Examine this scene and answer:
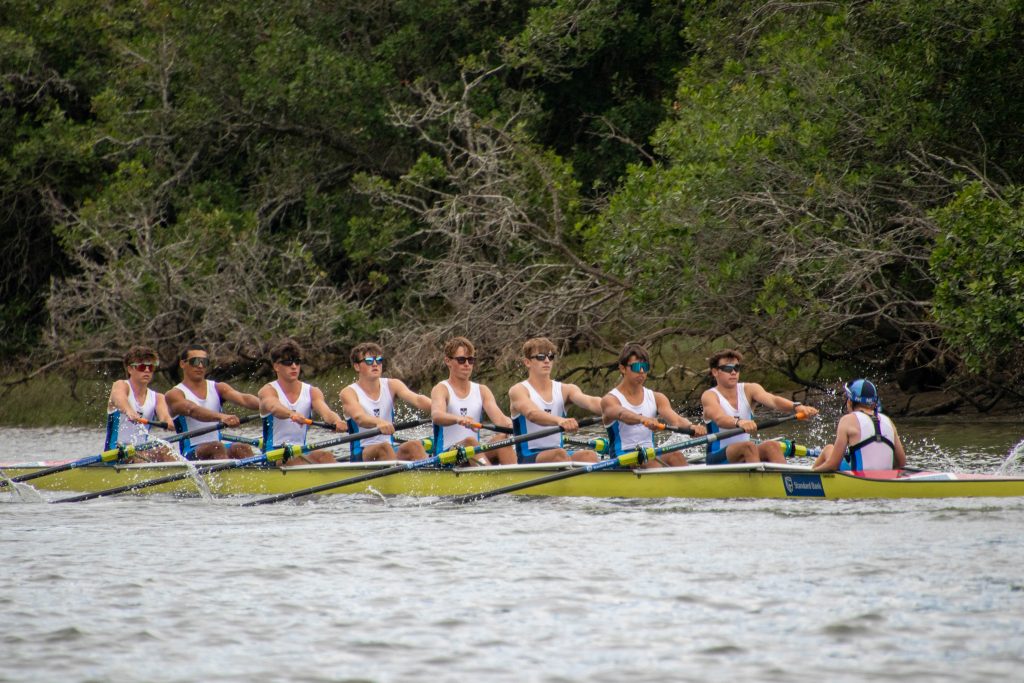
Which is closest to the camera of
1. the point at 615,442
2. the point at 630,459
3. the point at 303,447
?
the point at 630,459

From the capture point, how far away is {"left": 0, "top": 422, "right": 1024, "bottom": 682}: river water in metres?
6.64

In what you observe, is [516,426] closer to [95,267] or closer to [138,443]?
[138,443]

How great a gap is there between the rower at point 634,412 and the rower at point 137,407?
15.4 ft

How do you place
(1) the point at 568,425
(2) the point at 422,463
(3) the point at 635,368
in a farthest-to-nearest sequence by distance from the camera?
(2) the point at 422,463
(1) the point at 568,425
(3) the point at 635,368

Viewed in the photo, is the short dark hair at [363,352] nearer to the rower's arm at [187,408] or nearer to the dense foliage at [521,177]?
the rower's arm at [187,408]

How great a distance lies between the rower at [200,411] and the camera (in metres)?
13.3

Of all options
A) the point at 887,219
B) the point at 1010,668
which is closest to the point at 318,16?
the point at 887,219

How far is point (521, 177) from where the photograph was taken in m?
21.5

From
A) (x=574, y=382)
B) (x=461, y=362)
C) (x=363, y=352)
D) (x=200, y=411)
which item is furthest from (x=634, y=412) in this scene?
(x=574, y=382)

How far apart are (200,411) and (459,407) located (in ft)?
9.29

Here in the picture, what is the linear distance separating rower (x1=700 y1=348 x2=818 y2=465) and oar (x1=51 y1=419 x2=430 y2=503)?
2692mm

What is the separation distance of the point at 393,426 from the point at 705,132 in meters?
7.43

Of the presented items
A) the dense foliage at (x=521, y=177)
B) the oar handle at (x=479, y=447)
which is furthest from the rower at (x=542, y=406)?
the dense foliage at (x=521, y=177)

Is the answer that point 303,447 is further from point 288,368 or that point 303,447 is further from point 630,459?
point 630,459
